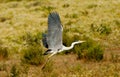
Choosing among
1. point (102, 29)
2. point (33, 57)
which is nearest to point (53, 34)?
point (33, 57)

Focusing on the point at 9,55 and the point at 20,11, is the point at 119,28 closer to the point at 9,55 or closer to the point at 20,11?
the point at 9,55

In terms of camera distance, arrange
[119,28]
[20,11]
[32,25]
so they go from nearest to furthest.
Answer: [119,28], [32,25], [20,11]

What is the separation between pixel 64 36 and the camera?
19.9 metres

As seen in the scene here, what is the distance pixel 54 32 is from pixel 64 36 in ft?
26.1

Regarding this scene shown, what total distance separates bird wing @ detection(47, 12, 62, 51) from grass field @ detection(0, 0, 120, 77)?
82 cm

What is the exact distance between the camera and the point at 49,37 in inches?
478

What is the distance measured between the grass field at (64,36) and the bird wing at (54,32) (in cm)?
82

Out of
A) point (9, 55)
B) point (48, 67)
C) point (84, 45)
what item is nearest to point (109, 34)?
point (84, 45)

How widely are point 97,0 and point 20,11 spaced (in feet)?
19.3

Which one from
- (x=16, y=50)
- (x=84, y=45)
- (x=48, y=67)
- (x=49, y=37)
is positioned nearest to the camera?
(x=49, y=37)

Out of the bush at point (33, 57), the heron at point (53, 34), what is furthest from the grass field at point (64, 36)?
the heron at point (53, 34)

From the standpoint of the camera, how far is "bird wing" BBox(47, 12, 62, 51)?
11.4 meters

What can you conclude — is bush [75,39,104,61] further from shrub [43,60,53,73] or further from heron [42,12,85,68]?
heron [42,12,85,68]

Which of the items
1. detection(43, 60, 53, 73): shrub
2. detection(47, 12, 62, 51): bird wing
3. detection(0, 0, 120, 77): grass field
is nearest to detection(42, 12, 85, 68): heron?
detection(47, 12, 62, 51): bird wing
